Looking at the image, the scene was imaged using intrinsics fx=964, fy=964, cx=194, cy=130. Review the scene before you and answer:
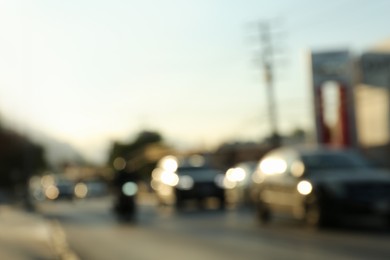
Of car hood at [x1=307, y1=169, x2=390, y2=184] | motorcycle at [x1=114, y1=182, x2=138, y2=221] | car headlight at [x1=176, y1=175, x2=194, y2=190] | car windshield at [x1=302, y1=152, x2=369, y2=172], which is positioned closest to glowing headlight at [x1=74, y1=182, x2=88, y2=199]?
car headlight at [x1=176, y1=175, x2=194, y2=190]

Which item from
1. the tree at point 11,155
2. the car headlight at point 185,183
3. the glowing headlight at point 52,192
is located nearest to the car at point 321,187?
the car headlight at point 185,183

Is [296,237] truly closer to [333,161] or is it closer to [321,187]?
[321,187]

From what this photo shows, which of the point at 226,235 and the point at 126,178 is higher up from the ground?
the point at 126,178

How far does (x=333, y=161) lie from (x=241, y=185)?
12.1 m

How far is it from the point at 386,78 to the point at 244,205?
796 inches

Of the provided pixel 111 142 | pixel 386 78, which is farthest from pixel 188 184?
pixel 111 142

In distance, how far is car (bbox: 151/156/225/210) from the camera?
32062 mm

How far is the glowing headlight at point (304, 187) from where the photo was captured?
760 inches

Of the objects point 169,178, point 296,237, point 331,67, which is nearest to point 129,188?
point 169,178

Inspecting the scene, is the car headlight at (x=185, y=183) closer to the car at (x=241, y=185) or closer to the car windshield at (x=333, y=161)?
the car at (x=241, y=185)

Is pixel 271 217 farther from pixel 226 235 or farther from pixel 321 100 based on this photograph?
pixel 321 100

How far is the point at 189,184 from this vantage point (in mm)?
32219

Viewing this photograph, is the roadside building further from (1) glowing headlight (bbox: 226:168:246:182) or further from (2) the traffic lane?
(2) the traffic lane

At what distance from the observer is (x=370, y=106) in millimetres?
53562
